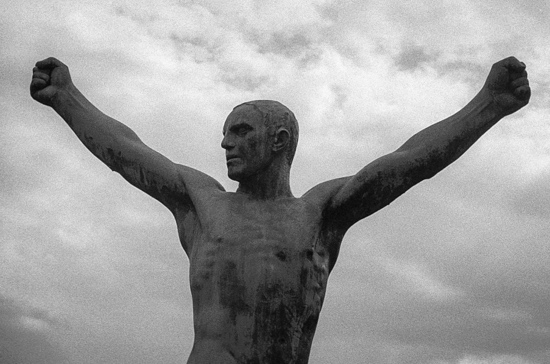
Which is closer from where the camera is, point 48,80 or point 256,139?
point 256,139

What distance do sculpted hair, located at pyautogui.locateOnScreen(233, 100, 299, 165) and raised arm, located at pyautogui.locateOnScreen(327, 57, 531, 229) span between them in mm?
600

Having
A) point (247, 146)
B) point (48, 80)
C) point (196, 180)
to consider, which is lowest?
point (196, 180)

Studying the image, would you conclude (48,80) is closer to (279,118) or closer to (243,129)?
(243,129)

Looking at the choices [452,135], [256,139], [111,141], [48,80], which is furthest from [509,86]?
[48,80]

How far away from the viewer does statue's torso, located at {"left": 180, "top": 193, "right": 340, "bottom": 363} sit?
7426 mm

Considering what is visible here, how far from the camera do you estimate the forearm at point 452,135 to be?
814 centimetres

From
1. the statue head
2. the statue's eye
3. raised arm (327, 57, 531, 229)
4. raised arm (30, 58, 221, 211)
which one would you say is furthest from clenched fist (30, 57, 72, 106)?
raised arm (327, 57, 531, 229)

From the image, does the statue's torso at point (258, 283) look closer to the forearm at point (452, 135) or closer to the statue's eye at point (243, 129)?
the statue's eye at point (243, 129)

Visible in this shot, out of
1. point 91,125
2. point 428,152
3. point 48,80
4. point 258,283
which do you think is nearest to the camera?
point 258,283

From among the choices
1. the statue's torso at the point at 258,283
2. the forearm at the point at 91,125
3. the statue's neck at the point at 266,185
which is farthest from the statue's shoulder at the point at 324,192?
the forearm at the point at 91,125

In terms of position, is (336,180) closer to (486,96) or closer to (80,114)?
(486,96)

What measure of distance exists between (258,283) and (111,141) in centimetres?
243

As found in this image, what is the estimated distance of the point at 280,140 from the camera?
328 inches

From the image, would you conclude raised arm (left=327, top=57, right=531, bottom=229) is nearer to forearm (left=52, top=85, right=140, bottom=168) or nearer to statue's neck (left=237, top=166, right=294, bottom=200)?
statue's neck (left=237, top=166, right=294, bottom=200)
